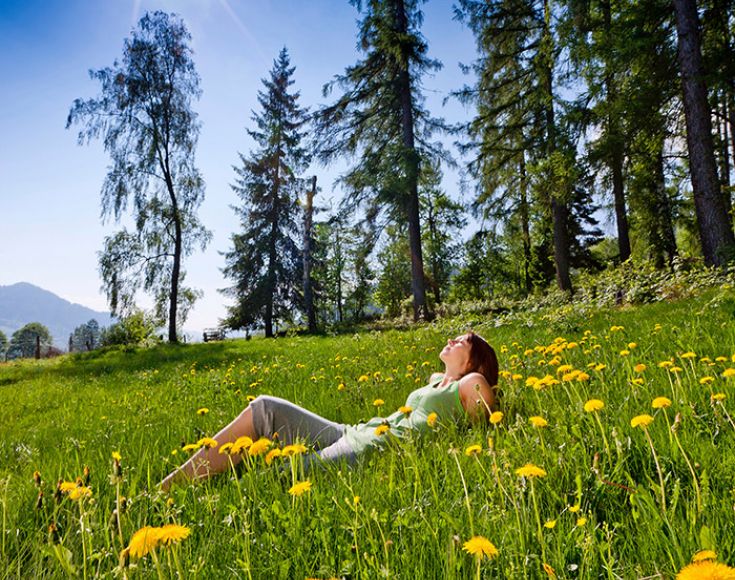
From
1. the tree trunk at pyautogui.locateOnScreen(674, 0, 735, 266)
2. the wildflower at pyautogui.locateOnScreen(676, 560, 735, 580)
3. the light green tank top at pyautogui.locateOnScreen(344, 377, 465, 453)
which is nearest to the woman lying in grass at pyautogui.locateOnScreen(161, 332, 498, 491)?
the light green tank top at pyautogui.locateOnScreen(344, 377, 465, 453)

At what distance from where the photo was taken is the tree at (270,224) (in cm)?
2486

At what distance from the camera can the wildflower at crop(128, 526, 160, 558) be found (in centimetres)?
81

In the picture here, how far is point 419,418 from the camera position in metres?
2.55

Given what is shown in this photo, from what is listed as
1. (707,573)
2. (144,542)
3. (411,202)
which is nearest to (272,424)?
(144,542)

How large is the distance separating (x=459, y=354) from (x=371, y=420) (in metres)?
0.74

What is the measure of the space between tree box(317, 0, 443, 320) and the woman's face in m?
11.9

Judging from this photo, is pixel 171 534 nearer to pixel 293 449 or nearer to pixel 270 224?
pixel 293 449

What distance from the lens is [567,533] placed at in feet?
3.93

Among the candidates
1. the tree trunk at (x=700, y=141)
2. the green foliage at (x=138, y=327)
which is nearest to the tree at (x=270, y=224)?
the green foliage at (x=138, y=327)

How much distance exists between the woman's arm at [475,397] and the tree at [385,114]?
12.3m

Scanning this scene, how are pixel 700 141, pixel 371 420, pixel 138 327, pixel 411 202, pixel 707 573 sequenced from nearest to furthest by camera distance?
1. pixel 707 573
2. pixel 371 420
3. pixel 700 141
4. pixel 411 202
5. pixel 138 327

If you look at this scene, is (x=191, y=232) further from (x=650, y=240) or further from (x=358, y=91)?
(x=650, y=240)

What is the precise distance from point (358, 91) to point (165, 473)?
52.3ft

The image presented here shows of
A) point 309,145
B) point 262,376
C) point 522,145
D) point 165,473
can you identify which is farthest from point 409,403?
point 309,145
